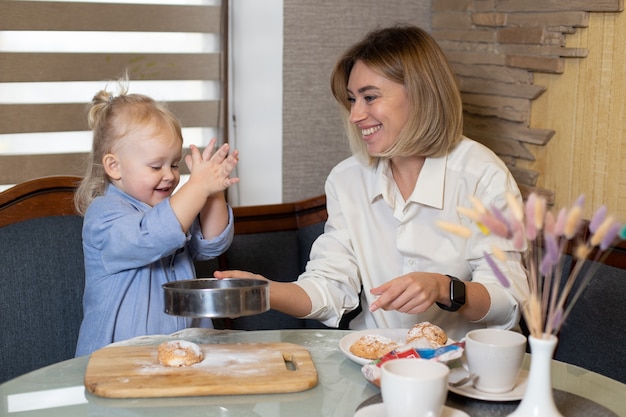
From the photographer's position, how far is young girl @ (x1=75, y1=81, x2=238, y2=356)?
1.97m

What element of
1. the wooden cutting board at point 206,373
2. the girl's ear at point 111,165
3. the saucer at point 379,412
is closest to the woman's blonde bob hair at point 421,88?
the girl's ear at point 111,165

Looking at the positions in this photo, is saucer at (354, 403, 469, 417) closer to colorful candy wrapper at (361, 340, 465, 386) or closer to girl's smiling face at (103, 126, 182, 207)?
colorful candy wrapper at (361, 340, 465, 386)

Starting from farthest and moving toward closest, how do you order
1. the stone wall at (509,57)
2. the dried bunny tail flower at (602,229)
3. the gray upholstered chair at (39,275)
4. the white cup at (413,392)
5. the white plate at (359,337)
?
the stone wall at (509,57), the gray upholstered chair at (39,275), the white plate at (359,337), the white cup at (413,392), the dried bunny tail flower at (602,229)

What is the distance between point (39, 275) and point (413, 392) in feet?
4.99

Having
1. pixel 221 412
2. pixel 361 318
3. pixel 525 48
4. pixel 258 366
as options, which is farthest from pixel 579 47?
pixel 221 412

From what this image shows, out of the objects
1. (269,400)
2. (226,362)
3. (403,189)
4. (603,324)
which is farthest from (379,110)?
(269,400)

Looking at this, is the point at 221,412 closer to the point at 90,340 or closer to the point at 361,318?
the point at 90,340

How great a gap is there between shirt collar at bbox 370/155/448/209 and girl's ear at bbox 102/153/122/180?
2.23 ft

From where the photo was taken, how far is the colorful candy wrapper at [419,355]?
144 cm

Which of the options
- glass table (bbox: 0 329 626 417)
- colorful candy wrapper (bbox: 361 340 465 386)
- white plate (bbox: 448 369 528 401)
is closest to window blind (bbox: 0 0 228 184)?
glass table (bbox: 0 329 626 417)

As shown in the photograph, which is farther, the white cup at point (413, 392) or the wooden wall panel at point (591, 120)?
the wooden wall panel at point (591, 120)

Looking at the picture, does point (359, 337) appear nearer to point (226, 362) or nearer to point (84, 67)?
point (226, 362)

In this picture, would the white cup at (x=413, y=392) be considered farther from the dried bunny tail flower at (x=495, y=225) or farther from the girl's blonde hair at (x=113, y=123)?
the girl's blonde hair at (x=113, y=123)

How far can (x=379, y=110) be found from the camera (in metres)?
2.30
